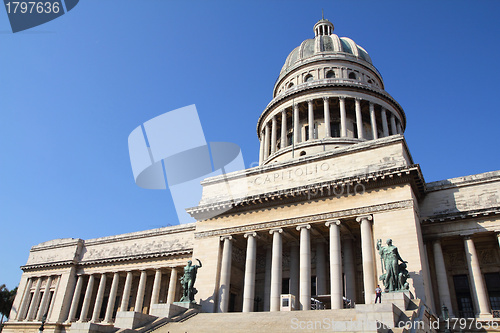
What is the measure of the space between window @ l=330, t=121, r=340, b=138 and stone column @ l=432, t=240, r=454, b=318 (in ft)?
62.8

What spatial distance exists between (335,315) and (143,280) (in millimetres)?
24808

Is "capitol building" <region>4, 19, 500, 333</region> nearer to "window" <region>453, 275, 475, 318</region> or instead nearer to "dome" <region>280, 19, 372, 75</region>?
"window" <region>453, 275, 475, 318</region>

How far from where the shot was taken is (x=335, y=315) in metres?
18.9

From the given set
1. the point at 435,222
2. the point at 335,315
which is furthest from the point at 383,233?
the point at 335,315

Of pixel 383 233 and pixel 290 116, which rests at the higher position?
pixel 290 116

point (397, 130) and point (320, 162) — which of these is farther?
point (397, 130)

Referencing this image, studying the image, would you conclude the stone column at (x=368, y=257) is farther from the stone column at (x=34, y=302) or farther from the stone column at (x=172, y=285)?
the stone column at (x=34, y=302)

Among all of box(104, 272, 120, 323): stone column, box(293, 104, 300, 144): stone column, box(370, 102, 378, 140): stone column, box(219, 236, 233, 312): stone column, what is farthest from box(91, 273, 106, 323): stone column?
box(370, 102, 378, 140): stone column

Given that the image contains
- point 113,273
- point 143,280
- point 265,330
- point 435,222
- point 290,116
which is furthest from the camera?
point 290,116

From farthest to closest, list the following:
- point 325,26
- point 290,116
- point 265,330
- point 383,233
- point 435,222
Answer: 1. point 325,26
2. point 290,116
3. point 435,222
4. point 383,233
5. point 265,330

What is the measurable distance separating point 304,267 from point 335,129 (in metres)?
21.6

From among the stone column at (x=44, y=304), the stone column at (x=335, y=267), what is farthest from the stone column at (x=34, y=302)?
the stone column at (x=335, y=267)

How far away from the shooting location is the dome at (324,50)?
48.2 metres

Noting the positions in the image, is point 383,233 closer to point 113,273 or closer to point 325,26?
point 113,273
